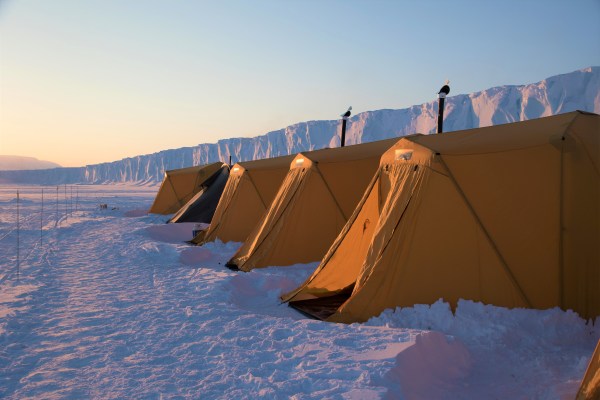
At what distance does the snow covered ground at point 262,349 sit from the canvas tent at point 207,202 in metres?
10.2

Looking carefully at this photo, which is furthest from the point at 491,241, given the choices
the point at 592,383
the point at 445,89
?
the point at 445,89

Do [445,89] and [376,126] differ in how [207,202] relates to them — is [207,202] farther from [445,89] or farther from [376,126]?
[376,126]

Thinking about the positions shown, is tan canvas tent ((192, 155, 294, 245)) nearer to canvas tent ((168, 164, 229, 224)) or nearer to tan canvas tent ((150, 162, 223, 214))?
canvas tent ((168, 164, 229, 224))

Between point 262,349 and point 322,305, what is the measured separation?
2.13 metres

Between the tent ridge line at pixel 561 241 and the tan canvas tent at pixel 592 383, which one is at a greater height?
the tent ridge line at pixel 561 241

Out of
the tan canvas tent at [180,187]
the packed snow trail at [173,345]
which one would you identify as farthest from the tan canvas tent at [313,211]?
the tan canvas tent at [180,187]

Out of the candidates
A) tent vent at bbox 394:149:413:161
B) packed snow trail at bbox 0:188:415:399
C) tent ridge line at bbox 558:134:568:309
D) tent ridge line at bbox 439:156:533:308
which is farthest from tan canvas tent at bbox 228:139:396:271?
tent ridge line at bbox 558:134:568:309

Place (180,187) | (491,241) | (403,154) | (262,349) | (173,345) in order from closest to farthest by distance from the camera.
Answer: (262,349)
(173,345)
(491,241)
(403,154)
(180,187)

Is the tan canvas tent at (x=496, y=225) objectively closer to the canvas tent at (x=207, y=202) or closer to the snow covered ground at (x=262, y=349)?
the snow covered ground at (x=262, y=349)

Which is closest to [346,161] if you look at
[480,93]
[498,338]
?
[498,338]

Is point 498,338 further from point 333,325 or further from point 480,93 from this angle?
point 480,93

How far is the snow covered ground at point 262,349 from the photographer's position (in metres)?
3.77

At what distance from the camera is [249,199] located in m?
12.7

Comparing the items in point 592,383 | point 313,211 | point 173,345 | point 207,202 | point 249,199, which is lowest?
point 173,345
